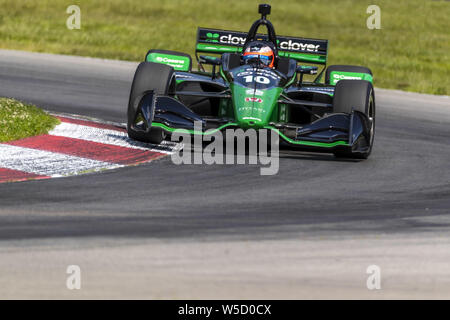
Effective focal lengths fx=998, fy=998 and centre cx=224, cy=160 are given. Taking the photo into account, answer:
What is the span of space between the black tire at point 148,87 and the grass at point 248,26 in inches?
299

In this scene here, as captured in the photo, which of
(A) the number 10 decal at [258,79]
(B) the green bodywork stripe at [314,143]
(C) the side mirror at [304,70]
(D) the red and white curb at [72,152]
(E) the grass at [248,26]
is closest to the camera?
(D) the red and white curb at [72,152]

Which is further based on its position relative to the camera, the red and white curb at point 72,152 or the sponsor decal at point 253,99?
the sponsor decal at point 253,99

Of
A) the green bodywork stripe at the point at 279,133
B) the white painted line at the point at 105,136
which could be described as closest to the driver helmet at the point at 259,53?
the white painted line at the point at 105,136

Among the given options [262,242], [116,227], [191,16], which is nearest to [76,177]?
[116,227]

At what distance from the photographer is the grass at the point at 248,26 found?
19000 mm

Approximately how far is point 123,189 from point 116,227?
1222 mm

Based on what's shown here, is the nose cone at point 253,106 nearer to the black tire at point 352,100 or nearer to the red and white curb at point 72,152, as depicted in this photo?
the black tire at point 352,100

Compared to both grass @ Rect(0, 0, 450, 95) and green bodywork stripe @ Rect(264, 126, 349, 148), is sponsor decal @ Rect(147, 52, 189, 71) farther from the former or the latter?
grass @ Rect(0, 0, 450, 95)

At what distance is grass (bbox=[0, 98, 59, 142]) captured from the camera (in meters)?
9.31

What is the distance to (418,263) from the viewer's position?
569 cm

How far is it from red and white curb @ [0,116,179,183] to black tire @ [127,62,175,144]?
0.09 metres

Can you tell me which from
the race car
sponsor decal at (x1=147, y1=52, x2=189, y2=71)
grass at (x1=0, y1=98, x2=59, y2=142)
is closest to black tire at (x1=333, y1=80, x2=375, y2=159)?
the race car
